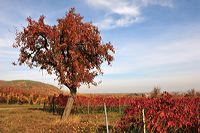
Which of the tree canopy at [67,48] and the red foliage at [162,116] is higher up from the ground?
the tree canopy at [67,48]

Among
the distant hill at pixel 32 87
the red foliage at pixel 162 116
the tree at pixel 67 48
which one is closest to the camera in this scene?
the red foliage at pixel 162 116

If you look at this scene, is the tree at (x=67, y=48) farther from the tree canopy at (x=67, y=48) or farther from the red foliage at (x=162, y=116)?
the red foliage at (x=162, y=116)

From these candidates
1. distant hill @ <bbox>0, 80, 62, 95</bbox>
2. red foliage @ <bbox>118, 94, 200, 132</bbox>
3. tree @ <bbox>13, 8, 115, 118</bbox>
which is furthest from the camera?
distant hill @ <bbox>0, 80, 62, 95</bbox>

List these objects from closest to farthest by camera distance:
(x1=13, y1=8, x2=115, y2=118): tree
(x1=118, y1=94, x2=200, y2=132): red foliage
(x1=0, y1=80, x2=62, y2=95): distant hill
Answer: (x1=118, y1=94, x2=200, y2=132): red foliage
(x1=13, y1=8, x2=115, y2=118): tree
(x1=0, y1=80, x2=62, y2=95): distant hill

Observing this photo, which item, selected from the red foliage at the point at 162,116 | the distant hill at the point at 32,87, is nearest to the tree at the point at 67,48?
the red foliage at the point at 162,116

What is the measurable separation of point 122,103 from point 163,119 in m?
28.3

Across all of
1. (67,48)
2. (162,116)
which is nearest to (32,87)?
(67,48)

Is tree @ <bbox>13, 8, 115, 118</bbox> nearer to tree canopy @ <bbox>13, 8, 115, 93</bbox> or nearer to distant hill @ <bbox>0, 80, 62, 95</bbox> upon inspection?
tree canopy @ <bbox>13, 8, 115, 93</bbox>

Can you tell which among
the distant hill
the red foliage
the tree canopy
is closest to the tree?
the tree canopy

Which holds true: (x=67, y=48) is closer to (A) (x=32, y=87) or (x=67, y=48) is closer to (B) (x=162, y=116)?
(B) (x=162, y=116)

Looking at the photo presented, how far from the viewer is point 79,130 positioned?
1912 cm

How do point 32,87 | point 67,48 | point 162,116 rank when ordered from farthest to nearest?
1. point 32,87
2. point 67,48
3. point 162,116

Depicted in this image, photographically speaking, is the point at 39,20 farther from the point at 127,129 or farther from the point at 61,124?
the point at 127,129

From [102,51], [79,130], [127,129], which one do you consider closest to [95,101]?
[102,51]
